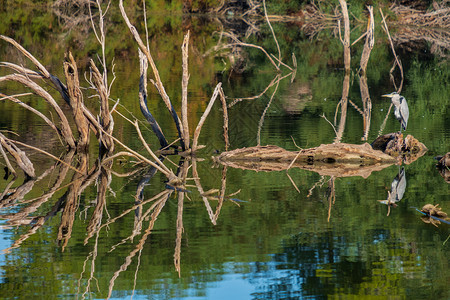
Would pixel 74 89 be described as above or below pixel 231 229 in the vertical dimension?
above

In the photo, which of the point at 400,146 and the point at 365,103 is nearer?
the point at 400,146

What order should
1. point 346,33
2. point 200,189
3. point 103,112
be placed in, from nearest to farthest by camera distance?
point 200,189 < point 103,112 < point 346,33

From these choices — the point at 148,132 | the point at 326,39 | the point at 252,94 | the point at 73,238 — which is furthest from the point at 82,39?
the point at 73,238

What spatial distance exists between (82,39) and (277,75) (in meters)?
14.6

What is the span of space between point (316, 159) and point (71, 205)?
3997 mm

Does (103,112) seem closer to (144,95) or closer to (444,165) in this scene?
(144,95)

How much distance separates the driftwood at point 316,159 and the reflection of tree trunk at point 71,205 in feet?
6.68

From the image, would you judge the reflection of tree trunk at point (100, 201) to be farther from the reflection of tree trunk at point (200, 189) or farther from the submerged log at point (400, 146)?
the submerged log at point (400, 146)

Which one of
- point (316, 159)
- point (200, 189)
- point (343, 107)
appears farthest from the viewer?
point (343, 107)

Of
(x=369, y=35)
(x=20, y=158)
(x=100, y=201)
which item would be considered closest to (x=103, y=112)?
(x=20, y=158)

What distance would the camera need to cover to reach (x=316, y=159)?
12.3m

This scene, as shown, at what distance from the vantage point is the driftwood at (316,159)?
39.6ft

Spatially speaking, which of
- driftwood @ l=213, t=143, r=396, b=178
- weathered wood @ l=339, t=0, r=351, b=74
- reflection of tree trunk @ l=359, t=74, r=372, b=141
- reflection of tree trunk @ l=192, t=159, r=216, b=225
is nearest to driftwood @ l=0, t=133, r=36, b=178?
reflection of tree trunk @ l=192, t=159, r=216, b=225

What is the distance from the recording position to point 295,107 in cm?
1877
